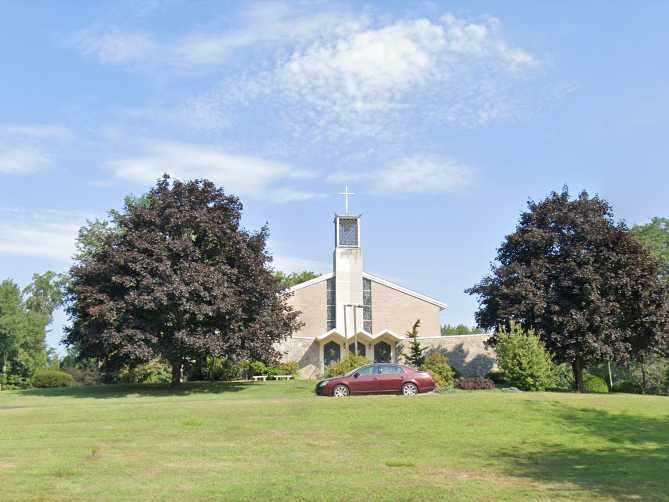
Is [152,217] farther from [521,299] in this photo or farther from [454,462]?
[454,462]

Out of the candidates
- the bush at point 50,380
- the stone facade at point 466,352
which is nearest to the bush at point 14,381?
the bush at point 50,380

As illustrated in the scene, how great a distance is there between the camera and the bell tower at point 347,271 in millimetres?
51719

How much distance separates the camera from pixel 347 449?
16.3 metres

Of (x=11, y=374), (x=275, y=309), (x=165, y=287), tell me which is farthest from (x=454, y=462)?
(x=11, y=374)

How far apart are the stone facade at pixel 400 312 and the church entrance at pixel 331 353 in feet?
11.6

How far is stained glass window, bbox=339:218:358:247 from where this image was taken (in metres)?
53.4

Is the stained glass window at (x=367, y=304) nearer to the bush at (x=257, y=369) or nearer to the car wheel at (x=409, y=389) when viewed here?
the bush at (x=257, y=369)

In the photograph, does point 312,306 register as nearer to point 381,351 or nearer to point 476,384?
point 381,351

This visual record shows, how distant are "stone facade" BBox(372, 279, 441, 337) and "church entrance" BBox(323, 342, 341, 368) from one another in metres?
3.53

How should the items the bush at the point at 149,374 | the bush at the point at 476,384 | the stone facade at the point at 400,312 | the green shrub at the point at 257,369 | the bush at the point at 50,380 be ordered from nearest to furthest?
the bush at the point at 476,384
the green shrub at the point at 257,369
the bush at the point at 149,374
the bush at the point at 50,380
the stone facade at the point at 400,312

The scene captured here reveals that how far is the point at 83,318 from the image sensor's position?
112 feet

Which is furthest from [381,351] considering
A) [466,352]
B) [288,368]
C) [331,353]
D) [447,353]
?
[288,368]

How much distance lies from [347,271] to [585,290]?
2205 centimetres

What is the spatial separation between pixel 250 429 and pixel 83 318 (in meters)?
18.3
